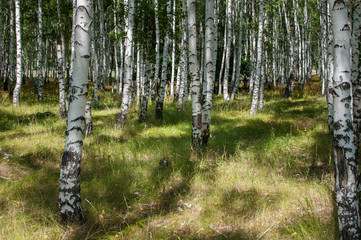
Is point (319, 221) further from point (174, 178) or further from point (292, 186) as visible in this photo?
point (174, 178)

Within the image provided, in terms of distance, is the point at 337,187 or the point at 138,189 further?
the point at 138,189

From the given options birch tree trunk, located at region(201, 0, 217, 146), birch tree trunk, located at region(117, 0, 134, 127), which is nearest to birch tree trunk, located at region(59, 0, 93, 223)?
birch tree trunk, located at region(201, 0, 217, 146)

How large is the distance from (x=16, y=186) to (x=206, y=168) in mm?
3514

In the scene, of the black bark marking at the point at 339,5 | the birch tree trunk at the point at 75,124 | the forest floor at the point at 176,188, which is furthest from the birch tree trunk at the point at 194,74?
the black bark marking at the point at 339,5

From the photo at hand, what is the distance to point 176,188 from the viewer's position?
4.57 meters

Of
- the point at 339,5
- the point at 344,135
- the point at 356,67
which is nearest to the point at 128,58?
the point at 356,67

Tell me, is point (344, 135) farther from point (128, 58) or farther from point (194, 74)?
point (128, 58)

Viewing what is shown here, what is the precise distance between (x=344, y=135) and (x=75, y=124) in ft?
10.8

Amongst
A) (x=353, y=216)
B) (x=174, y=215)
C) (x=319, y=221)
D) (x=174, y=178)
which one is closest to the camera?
(x=353, y=216)

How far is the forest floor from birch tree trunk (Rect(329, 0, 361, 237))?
379 millimetres

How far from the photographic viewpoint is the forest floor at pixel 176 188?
10.9ft

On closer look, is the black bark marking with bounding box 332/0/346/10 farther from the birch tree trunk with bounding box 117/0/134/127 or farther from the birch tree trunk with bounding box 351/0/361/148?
the birch tree trunk with bounding box 117/0/134/127

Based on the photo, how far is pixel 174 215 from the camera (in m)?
3.78

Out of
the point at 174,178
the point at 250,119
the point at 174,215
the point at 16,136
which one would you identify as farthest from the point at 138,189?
the point at 250,119
